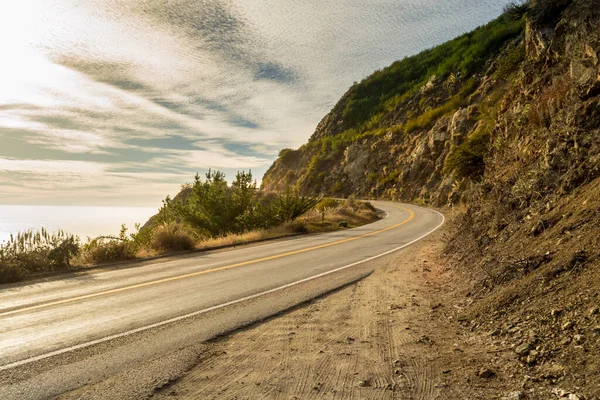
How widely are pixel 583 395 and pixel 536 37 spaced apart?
16254mm

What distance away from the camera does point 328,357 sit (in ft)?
14.9

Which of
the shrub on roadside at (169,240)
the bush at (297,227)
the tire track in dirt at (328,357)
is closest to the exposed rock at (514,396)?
the tire track in dirt at (328,357)

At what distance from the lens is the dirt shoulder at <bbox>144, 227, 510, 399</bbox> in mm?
3762

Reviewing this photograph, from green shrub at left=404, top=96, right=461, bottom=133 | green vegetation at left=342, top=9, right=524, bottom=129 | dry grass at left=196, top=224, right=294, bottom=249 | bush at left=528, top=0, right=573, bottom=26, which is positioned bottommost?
dry grass at left=196, top=224, right=294, bottom=249

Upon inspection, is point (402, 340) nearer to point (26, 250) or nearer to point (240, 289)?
point (240, 289)

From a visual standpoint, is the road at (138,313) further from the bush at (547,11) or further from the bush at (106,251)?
the bush at (547,11)

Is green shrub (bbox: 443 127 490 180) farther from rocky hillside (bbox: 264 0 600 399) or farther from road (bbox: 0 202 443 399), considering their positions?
road (bbox: 0 202 443 399)

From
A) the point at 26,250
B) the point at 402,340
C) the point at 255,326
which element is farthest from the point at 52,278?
the point at 402,340

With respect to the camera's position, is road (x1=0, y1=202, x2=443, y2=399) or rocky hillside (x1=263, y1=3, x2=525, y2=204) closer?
road (x1=0, y1=202, x2=443, y2=399)

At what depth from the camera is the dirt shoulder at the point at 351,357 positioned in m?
3.76

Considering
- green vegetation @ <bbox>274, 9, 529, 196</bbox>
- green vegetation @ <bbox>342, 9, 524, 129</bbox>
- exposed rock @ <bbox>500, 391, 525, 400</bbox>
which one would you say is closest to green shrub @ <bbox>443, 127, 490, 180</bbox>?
green vegetation @ <bbox>274, 9, 529, 196</bbox>

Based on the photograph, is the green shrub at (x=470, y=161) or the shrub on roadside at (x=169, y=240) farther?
the green shrub at (x=470, y=161)

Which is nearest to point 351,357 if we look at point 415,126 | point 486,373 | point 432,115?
point 486,373

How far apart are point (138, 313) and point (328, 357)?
355 centimetres
